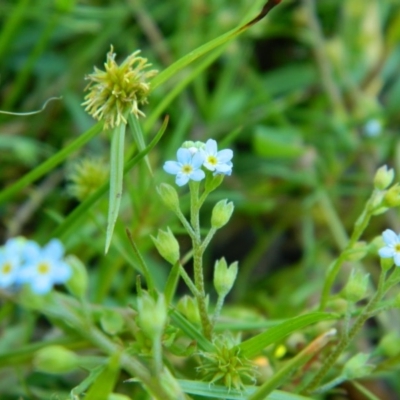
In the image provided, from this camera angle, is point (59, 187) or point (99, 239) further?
point (59, 187)

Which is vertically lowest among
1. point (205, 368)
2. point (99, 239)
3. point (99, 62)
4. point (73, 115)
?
point (205, 368)

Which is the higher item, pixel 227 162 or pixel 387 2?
pixel 387 2

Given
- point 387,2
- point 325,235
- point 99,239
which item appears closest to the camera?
point 99,239

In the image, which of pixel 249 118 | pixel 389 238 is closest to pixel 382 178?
pixel 389 238

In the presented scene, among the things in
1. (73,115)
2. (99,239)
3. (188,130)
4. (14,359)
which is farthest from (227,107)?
(14,359)

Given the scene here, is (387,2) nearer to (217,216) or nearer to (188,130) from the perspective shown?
(188,130)

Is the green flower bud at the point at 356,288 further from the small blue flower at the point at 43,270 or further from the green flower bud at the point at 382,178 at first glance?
the small blue flower at the point at 43,270

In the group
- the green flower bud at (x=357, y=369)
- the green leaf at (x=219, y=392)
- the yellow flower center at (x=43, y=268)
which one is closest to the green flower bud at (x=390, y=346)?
the green flower bud at (x=357, y=369)

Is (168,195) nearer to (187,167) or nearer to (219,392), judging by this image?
(187,167)
